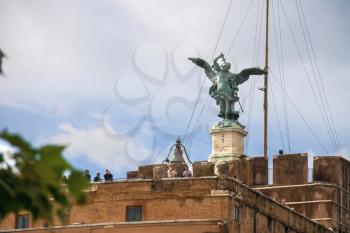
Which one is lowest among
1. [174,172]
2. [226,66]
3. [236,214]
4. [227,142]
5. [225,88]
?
[236,214]

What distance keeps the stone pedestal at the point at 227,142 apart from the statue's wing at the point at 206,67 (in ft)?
10.7

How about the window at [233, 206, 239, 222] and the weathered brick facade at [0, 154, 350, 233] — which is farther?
the window at [233, 206, 239, 222]

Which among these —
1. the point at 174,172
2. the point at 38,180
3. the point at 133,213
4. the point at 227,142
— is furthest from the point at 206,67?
the point at 38,180

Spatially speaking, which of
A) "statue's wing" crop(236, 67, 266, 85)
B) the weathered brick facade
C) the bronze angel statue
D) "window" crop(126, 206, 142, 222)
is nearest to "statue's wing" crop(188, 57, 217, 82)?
the bronze angel statue

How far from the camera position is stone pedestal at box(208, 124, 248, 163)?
77312 millimetres

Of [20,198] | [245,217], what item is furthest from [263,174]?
[20,198]

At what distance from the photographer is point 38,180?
11.2m

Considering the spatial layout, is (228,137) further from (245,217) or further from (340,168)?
(245,217)

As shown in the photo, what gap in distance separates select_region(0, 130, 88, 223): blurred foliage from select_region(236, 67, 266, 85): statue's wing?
67.7 m

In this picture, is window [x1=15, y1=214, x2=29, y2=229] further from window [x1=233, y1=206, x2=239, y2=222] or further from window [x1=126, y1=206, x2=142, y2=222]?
window [x1=233, y1=206, x2=239, y2=222]

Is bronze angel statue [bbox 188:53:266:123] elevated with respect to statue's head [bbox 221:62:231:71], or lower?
lower

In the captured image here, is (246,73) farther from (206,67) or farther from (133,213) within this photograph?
(133,213)

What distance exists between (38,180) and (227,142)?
6667 centimetres

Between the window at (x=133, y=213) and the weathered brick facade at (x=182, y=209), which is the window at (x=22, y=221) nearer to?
the weathered brick facade at (x=182, y=209)
